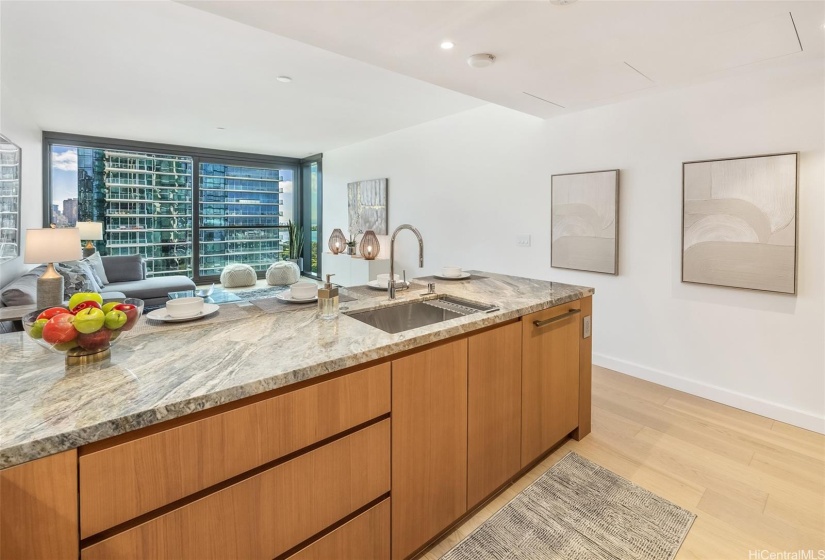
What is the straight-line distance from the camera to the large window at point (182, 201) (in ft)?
20.4

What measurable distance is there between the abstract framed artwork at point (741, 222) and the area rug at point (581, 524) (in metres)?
1.74

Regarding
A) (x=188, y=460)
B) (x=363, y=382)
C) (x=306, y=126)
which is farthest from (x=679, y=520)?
(x=306, y=126)

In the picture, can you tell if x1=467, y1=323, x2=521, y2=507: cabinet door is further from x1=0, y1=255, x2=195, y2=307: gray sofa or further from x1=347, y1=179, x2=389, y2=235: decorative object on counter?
x1=347, y1=179, x2=389, y2=235: decorative object on counter

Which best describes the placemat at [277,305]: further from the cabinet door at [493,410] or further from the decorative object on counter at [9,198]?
the decorative object on counter at [9,198]

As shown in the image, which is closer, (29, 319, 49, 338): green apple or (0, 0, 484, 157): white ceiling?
(29, 319, 49, 338): green apple

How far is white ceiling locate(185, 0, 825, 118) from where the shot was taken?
73.6 inches

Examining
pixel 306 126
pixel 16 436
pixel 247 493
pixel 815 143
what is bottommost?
pixel 247 493

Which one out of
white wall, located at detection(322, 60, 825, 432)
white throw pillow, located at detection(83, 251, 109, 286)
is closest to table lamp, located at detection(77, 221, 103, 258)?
white throw pillow, located at detection(83, 251, 109, 286)

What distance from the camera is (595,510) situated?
185 centimetres

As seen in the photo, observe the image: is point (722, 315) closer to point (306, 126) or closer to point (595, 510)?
point (595, 510)

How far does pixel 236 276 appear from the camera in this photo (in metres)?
6.63

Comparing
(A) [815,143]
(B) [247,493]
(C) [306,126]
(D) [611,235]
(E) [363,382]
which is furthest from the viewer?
(C) [306,126]

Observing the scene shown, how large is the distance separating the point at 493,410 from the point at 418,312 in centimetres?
64

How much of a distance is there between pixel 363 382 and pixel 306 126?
4.85m
